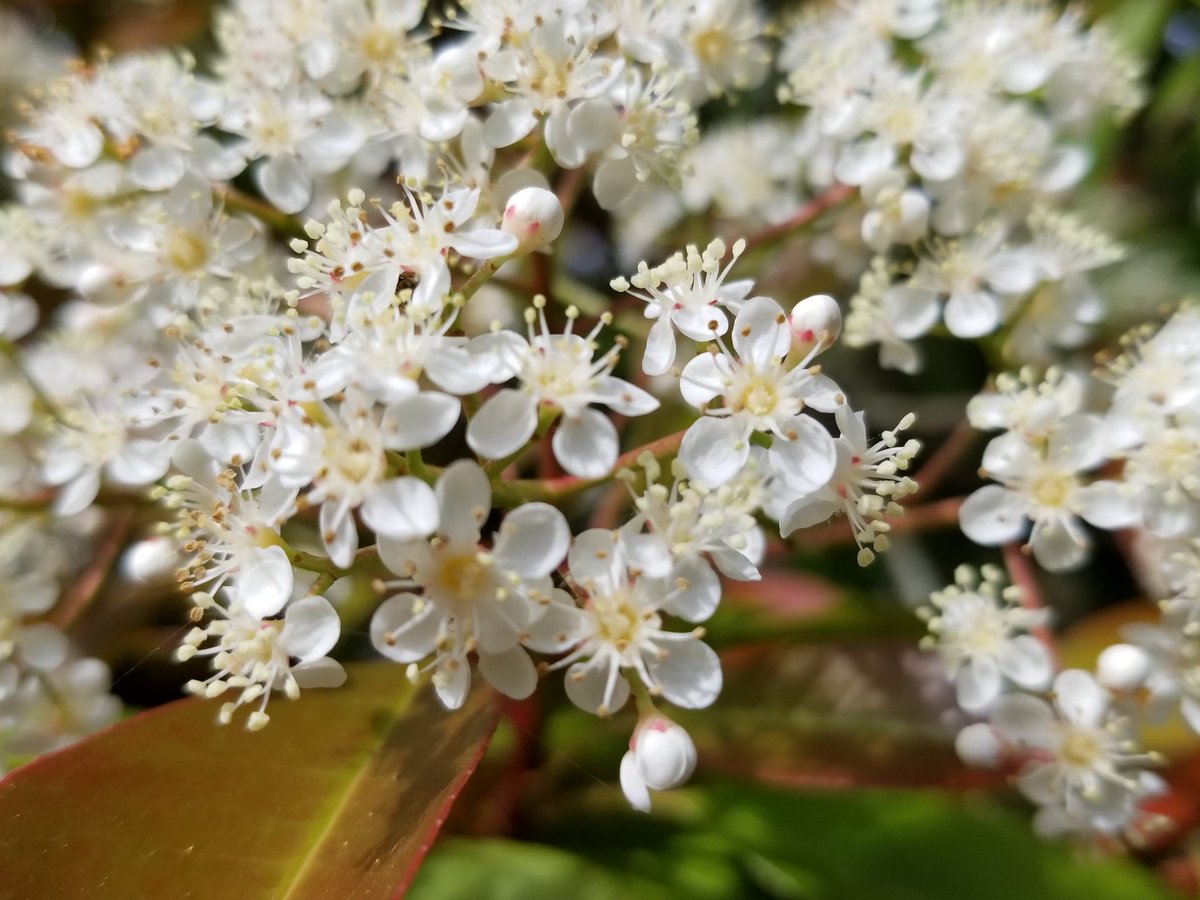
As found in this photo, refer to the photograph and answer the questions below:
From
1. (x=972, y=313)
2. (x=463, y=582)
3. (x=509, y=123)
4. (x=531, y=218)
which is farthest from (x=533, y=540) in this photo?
(x=972, y=313)

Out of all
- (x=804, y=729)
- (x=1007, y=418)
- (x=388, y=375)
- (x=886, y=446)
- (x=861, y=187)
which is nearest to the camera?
(x=388, y=375)

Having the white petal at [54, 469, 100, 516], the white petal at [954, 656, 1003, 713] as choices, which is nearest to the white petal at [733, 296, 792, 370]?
the white petal at [954, 656, 1003, 713]

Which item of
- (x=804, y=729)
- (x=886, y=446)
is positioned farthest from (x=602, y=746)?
(x=886, y=446)

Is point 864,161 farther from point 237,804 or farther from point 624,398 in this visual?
point 237,804

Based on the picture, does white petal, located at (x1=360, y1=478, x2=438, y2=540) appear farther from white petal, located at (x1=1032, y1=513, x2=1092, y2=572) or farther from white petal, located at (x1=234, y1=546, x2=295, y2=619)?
white petal, located at (x1=1032, y1=513, x2=1092, y2=572)

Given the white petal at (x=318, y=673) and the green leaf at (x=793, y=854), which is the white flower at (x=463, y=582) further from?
the green leaf at (x=793, y=854)

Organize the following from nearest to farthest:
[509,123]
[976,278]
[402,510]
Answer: [402,510], [509,123], [976,278]

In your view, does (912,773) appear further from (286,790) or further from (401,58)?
(401,58)

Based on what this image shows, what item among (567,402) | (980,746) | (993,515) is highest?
(567,402)
